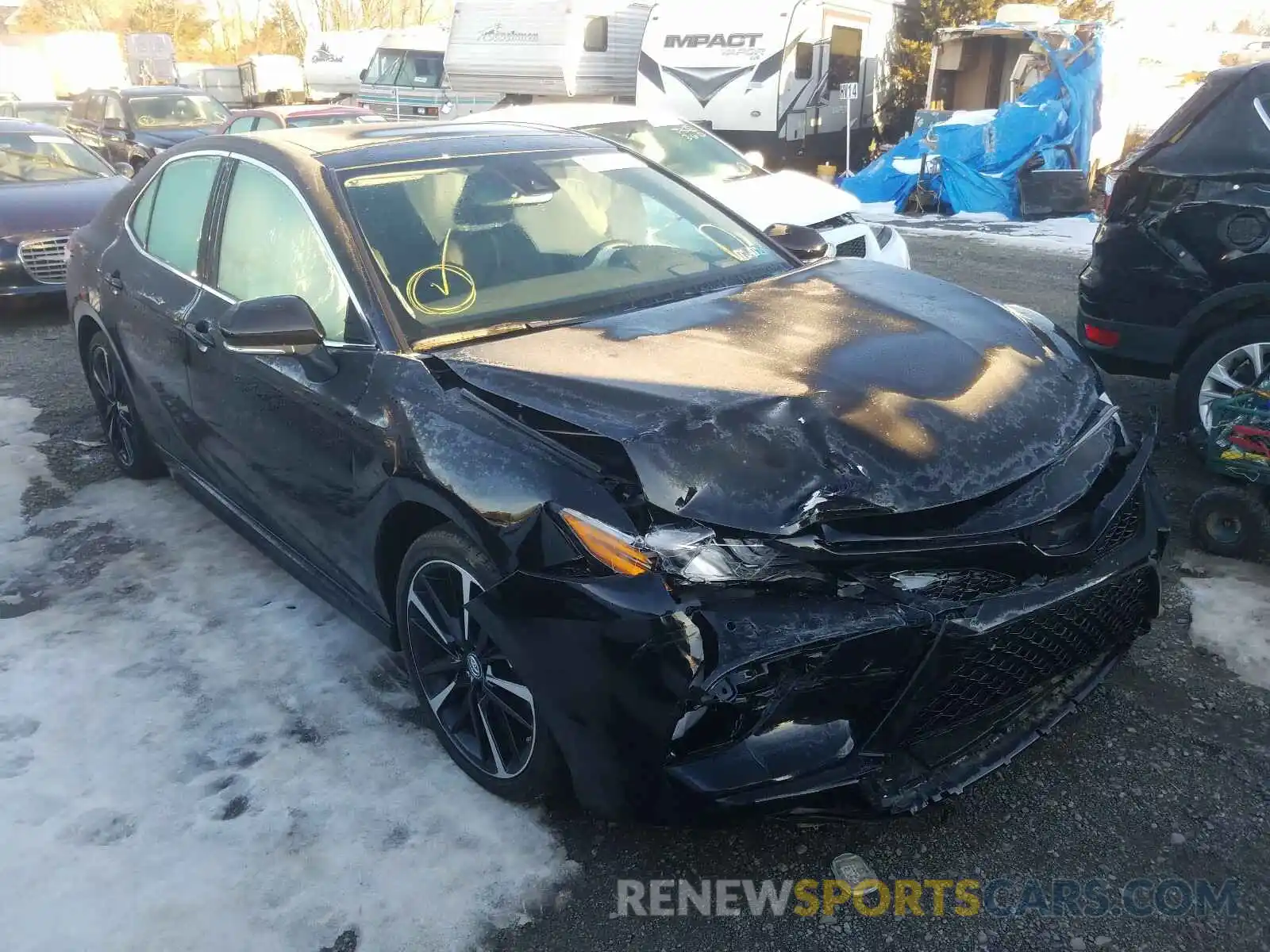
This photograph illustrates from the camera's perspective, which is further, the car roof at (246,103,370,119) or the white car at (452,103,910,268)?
the car roof at (246,103,370,119)

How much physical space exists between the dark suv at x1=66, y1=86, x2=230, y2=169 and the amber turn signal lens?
14.6 m

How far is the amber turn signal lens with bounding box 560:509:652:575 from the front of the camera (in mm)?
2221

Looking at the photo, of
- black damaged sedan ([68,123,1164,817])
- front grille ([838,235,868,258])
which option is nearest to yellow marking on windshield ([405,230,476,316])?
black damaged sedan ([68,123,1164,817])

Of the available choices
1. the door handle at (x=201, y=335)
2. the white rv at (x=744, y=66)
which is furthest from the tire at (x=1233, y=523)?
the white rv at (x=744, y=66)

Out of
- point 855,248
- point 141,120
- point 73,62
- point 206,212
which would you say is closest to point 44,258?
point 206,212

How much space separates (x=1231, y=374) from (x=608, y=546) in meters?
3.67

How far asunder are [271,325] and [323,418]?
12.4 inches

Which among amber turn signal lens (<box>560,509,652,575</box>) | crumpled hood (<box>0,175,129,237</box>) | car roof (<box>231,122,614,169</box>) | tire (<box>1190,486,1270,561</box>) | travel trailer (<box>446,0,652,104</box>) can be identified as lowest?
tire (<box>1190,486,1270,561</box>)

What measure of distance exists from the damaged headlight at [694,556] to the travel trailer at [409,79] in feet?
55.2

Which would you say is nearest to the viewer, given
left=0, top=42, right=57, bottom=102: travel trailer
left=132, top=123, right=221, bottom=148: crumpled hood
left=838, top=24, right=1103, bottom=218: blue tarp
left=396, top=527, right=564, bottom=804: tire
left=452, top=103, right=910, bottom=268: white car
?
left=396, top=527, right=564, bottom=804: tire

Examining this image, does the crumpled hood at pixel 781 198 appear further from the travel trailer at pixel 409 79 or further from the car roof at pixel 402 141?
the travel trailer at pixel 409 79

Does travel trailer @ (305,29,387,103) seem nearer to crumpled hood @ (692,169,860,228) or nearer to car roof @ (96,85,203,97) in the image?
car roof @ (96,85,203,97)

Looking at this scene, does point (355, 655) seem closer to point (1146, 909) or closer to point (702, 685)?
point (702, 685)

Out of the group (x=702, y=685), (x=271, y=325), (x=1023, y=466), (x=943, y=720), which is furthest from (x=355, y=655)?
(x=1023, y=466)
